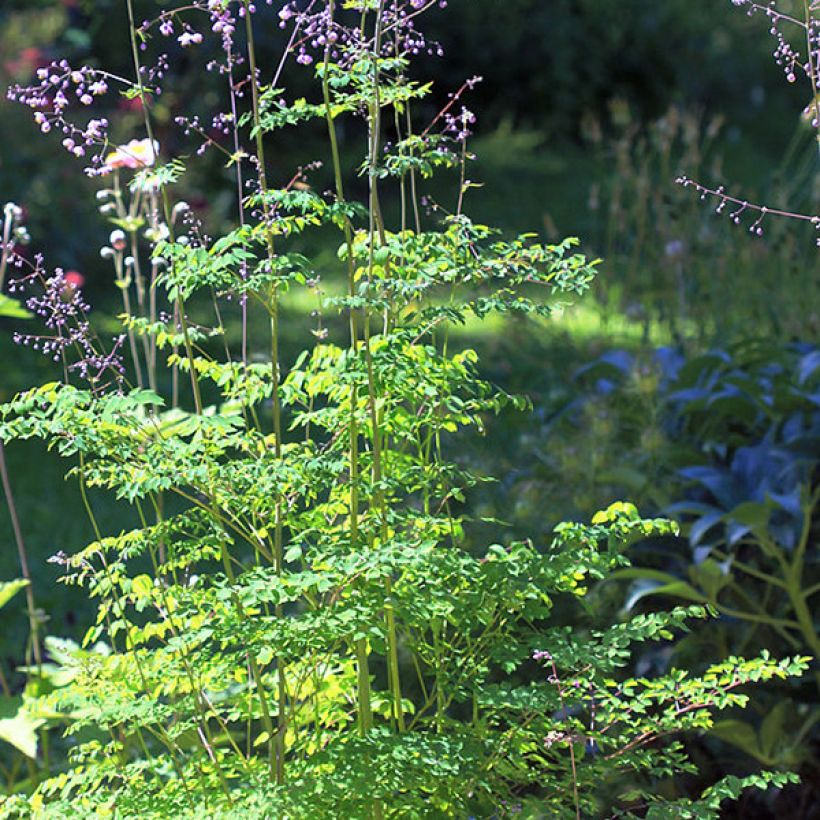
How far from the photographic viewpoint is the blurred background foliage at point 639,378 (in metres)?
3.04

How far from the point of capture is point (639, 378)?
354cm

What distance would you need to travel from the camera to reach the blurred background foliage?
3.04 metres

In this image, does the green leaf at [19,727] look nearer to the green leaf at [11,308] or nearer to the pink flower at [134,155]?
the green leaf at [11,308]

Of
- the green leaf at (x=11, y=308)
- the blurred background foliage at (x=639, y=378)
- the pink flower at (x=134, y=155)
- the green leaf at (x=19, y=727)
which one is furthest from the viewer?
the blurred background foliage at (x=639, y=378)

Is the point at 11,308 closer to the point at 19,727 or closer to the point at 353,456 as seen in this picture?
the point at 353,456

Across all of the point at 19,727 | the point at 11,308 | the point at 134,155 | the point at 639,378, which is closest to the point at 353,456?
the point at 11,308

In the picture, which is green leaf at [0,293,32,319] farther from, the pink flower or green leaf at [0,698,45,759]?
green leaf at [0,698,45,759]

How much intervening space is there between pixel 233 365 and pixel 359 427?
25cm

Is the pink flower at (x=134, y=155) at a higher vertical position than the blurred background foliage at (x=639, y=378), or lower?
higher

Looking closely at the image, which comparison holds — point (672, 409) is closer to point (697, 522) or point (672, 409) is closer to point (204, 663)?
point (697, 522)

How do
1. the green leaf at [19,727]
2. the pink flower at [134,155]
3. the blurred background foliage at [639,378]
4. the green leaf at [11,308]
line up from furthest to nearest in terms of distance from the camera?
the blurred background foliage at [639,378] → the green leaf at [19,727] → the pink flower at [134,155] → the green leaf at [11,308]

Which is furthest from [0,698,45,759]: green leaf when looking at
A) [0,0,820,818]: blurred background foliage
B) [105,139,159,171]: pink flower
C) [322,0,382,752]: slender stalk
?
[105,139,159,171]: pink flower

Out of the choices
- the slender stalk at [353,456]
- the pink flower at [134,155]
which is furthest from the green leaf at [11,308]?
the slender stalk at [353,456]

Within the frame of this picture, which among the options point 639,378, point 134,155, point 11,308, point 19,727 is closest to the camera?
point 11,308
